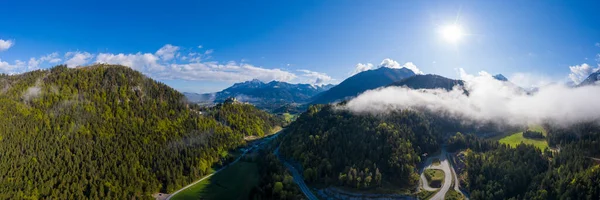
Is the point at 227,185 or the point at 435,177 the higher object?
the point at 435,177

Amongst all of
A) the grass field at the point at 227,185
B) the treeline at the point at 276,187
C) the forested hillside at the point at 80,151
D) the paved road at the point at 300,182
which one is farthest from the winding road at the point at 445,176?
the forested hillside at the point at 80,151

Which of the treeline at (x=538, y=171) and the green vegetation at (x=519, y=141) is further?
the green vegetation at (x=519, y=141)

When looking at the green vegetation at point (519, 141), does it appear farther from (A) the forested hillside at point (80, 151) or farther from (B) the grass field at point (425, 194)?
(A) the forested hillside at point (80, 151)

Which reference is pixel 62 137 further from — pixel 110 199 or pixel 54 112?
pixel 110 199

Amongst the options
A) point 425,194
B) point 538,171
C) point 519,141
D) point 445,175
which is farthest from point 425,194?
point 519,141

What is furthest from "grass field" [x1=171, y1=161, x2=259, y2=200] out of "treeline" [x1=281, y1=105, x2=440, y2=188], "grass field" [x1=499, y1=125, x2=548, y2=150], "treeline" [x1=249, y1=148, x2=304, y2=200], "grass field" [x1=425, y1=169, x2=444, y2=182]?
"grass field" [x1=499, y1=125, x2=548, y2=150]

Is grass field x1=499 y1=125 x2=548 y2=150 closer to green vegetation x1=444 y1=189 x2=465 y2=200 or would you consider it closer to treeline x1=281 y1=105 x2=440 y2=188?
treeline x1=281 y1=105 x2=440 y2=188

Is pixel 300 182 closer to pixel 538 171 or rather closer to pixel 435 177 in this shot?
pixel 435 177

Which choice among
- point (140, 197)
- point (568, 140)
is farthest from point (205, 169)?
point (568, 140)
